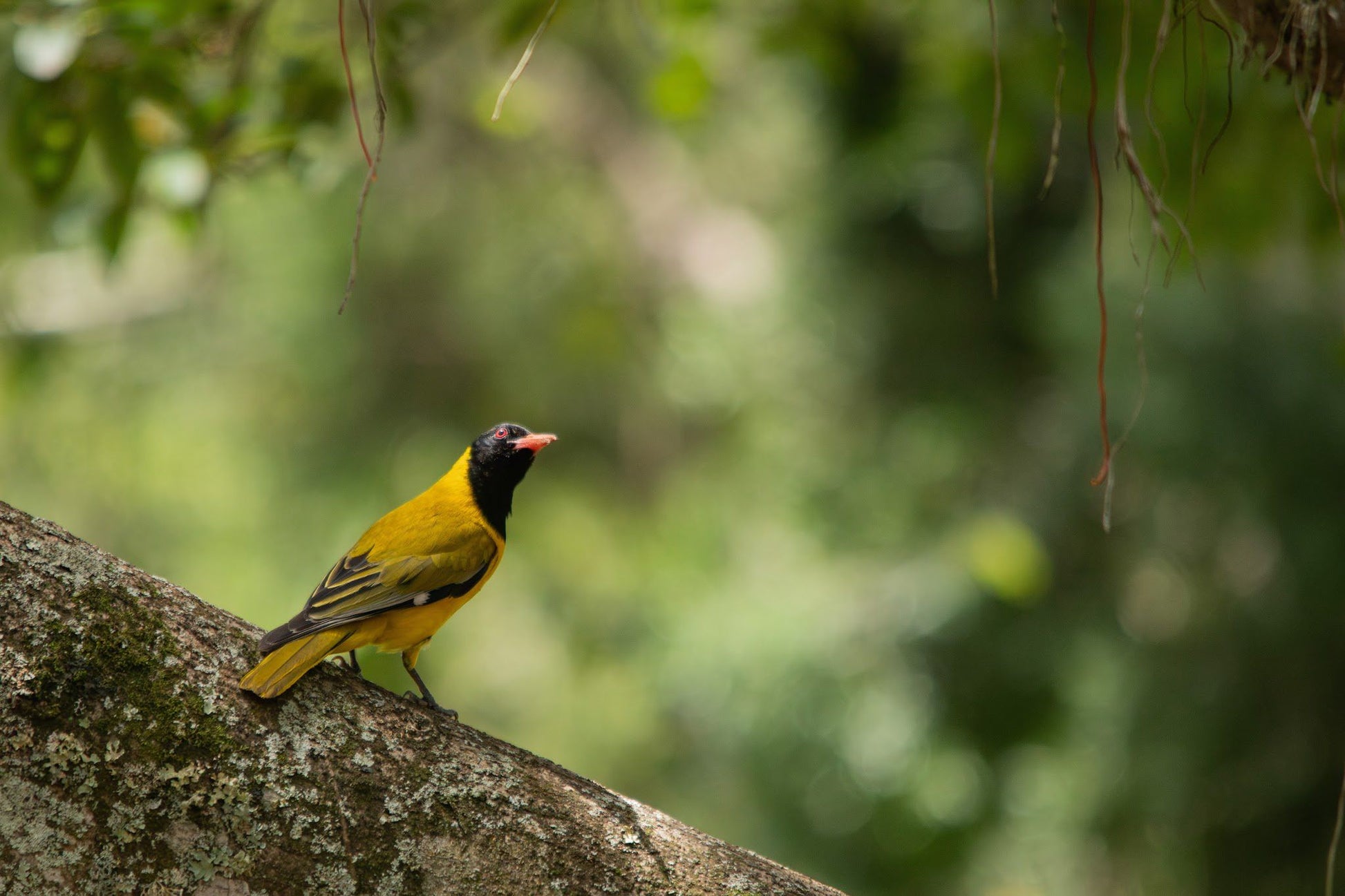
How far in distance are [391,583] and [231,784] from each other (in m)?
1.34

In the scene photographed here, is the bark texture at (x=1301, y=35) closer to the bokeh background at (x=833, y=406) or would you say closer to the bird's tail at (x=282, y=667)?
the bokeh background at (x=833, y=406)

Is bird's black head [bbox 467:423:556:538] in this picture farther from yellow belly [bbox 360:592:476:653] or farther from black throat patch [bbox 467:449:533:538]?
yellow belly [bbox 360:592:476:653]

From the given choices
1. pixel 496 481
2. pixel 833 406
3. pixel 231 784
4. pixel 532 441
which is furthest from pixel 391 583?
pixel 833 406

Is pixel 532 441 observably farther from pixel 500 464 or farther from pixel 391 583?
pixel 391 583

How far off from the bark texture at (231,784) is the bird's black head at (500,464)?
175 cm

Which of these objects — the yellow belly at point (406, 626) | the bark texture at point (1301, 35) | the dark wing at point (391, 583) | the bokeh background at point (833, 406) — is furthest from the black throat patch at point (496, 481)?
the bark texture at point (1301, 35)

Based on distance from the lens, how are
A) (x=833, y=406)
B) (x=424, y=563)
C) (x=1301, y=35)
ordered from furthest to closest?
(x=833, y=406)
(x=424, y=563)
(x=1301, y=35)

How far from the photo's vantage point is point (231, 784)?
156 centimetres

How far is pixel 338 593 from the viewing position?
271 centimetres

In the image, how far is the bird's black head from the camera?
3615 millimetres

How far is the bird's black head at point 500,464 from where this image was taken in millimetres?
3615

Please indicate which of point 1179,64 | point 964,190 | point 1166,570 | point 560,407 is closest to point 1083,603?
point 1166,570

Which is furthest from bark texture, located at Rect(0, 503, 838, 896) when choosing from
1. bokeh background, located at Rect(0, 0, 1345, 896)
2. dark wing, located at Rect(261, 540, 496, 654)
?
bokeh background, located at Rect(0, 0, 1345, 896)

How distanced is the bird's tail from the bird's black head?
1.69m
